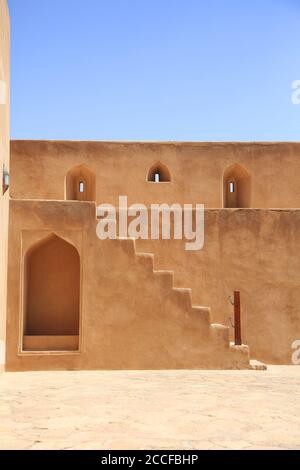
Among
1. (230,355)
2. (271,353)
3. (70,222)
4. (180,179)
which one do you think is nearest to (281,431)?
(230,355)

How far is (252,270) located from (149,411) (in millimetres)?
6551

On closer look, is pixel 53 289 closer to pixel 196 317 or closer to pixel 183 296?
pixel 183 296

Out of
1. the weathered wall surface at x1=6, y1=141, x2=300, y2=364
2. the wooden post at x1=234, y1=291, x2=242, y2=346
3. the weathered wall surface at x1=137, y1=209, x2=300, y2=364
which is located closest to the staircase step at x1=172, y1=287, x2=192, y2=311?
the wooden post at x1=234, y1=291, x2=242, y2=346

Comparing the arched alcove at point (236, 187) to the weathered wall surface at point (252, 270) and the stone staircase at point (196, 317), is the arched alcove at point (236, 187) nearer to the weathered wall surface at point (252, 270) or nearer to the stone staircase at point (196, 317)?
the weathered wall surface at point (252, 270)

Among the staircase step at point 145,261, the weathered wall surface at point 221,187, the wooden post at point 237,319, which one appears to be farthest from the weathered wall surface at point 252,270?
the staircase step at point 145,261

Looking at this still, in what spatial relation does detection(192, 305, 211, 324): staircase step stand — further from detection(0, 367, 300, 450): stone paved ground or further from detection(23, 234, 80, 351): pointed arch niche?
detection(23, 234, 80, 351): pointed arch niche

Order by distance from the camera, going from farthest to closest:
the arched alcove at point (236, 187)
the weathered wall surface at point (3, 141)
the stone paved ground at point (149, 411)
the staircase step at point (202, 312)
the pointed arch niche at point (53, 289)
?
the arched alcove at point (236, 187) → the pointed arch niche at point (53, 289) → the staircase step at point (202, 312) → the weathered wall surface at point (3, 141) → the stone paved ground at point (149, 411)

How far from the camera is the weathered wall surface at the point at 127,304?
10.5m

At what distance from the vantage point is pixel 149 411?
20.4ft

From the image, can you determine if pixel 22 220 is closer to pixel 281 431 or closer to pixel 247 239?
pixel 247 239

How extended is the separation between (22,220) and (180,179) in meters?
6.25

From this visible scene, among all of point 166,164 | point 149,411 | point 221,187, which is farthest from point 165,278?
point 221,187

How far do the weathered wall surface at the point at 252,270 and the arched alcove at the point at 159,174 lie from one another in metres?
3.98

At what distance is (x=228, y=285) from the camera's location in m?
12.2
